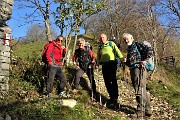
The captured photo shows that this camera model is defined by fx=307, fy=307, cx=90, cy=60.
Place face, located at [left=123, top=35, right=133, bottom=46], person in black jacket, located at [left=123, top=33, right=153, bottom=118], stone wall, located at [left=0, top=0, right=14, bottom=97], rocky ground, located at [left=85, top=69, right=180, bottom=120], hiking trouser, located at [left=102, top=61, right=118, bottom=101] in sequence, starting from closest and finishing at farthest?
person in black jacket, located at [left=123, top=33, right=153, bottom=118], face, located at [left=123, top=35, right=133, bottom=46], stone wall, located at [left=0, top=0, right=14, bottom=97], rocky ground, located at [left=85, top=69, right=180, bottom=120], hiking trouser, located at [left=102, top=61, right=118, bottom=101]

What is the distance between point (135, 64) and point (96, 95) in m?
2.51

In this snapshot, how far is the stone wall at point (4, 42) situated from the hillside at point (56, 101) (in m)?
0.38

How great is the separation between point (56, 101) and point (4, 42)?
7.07ft

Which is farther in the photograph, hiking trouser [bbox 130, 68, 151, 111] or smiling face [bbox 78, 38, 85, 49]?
smiling face [bbox 78, 38, 85, 49]

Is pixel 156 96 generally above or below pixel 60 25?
below

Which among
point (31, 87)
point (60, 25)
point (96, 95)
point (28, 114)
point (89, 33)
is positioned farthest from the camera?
point (89, 33)

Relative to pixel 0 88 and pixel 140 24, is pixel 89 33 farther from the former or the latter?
pixel 0 88

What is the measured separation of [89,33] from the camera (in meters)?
42.3

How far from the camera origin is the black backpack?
9.40 m

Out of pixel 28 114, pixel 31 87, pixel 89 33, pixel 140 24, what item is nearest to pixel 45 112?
pixel 28 114

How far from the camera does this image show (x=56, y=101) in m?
7.70

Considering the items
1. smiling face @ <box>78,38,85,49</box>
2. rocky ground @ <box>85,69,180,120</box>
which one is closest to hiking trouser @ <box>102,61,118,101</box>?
rocky ground @ <box>85,69,180,120</box>

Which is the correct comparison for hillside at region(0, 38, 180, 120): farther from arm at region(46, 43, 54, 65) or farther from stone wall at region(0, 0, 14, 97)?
arm at region(46, 43, 54, 65)

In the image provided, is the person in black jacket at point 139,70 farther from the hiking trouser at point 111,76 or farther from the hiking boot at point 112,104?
the hiking boot at point 112,104
